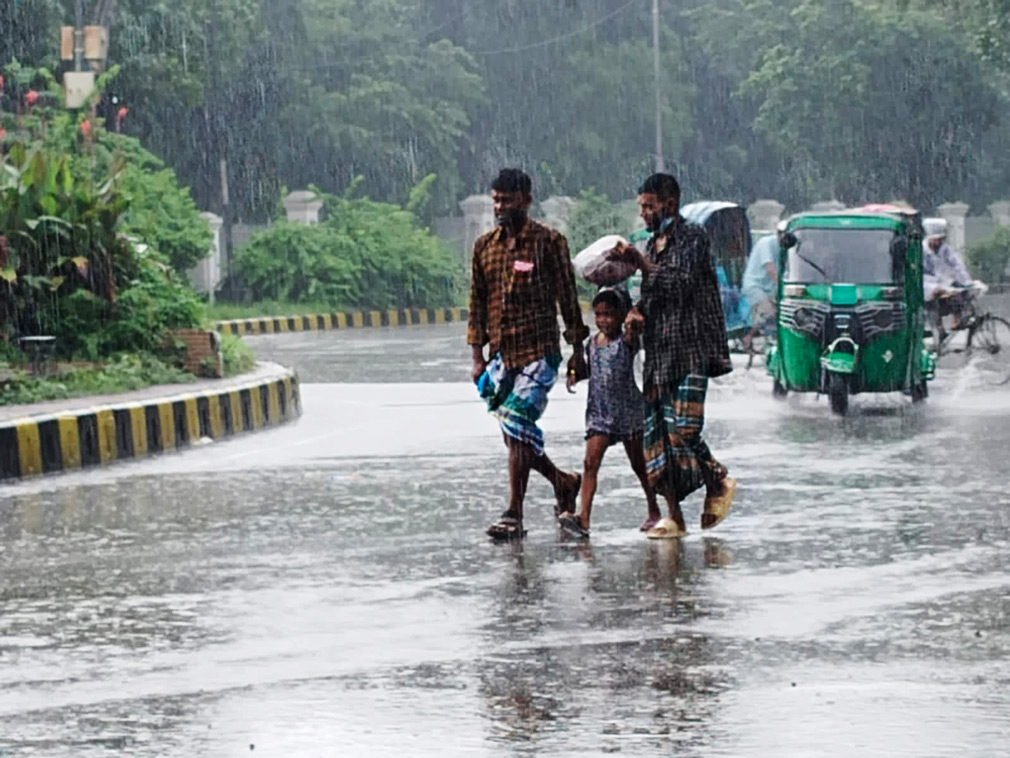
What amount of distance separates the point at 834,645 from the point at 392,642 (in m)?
1.40

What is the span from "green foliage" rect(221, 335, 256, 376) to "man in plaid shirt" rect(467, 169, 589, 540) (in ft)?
29.0

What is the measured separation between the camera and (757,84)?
5922cm

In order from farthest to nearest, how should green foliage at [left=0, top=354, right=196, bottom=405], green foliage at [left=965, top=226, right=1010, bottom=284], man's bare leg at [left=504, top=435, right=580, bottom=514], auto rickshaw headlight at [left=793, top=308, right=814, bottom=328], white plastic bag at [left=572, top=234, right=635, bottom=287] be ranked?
green foliage at [left=965, top=226, right=1010, bottom=284] → auto rickshaw headlight at [left=793, top=308, right=814, bottom=328] → green foliage at [left=0, top=354, right=196, bottom=405] → man's bare leg at [left=504, top=435, right=580, bottom=514] → white plastic bag at [left=572, top=234, right=635, bottom=287]

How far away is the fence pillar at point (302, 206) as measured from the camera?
153 ft

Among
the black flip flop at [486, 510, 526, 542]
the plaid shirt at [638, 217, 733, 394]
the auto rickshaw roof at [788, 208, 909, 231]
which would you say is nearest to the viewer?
the plaid shirt at [638, 217, 733, 394]

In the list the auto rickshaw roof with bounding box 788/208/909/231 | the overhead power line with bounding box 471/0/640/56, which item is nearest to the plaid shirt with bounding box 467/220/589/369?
the auto rickshaw roof with bounding box 788/208/909/231

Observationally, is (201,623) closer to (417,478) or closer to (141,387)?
(417,478)

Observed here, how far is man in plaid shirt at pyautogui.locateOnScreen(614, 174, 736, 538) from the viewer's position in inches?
409

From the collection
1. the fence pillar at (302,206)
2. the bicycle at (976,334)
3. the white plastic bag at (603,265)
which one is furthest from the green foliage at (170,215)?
the white plastic bag at (603,265)

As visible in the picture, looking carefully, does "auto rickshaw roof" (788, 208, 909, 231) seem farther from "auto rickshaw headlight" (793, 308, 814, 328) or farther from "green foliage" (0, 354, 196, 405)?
"green foliage" (0, 354, 196, 405)

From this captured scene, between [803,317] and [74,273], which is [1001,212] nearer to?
[803,317]

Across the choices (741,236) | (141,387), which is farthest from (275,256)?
(141,387)

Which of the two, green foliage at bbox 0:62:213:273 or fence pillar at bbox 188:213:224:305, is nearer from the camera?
green foliage at bbox 0:62:213:273

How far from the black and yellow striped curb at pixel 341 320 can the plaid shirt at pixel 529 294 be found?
25.7 meters
